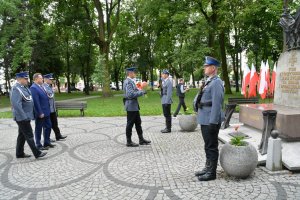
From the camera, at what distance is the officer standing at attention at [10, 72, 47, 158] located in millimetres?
6344

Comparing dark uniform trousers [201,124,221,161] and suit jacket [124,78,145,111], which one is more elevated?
suit jacket [124,78,145,111]

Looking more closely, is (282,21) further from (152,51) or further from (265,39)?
(152,51)

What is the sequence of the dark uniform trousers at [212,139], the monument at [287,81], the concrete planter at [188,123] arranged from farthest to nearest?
1. the concrete planter at [188,123]
2. the monument at [287,81]
3. the dark uniform trousers at [212,139]

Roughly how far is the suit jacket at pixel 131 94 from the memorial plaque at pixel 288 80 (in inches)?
175

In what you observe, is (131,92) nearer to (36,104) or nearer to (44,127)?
(36,104)

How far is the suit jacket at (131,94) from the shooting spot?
24.6 ft

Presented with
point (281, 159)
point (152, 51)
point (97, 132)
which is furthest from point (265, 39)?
point (281, 159)

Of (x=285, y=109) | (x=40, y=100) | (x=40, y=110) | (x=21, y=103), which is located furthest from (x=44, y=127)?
(x=285, y=109)

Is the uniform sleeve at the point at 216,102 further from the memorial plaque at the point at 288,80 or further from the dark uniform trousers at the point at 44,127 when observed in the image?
the dark uniform trousers at the point at 44,127

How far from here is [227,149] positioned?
5109 millimetres

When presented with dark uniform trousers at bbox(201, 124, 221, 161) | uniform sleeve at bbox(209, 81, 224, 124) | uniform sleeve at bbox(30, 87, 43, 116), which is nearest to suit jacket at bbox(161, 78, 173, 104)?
uniform sleeve at bbox(30, 87, 43, 116)

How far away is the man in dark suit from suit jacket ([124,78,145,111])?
2266 mm

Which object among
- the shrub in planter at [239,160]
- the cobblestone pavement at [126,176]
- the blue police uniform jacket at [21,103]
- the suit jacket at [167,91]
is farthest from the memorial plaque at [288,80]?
the blue police uniform jacket at [21,103]

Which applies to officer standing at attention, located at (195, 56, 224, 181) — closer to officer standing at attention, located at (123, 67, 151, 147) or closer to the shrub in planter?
the shrub in planter
